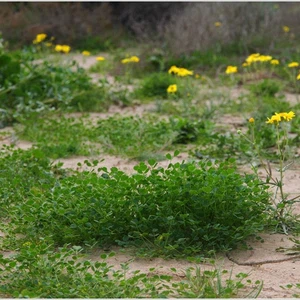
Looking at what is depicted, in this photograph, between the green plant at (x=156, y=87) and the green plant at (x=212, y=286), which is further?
the green plant at (x=156, y=87)

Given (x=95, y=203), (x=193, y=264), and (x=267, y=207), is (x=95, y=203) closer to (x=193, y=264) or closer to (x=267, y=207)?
(x=193, y=264)

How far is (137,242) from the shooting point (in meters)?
3.90

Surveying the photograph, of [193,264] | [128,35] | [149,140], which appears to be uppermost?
[193,264]

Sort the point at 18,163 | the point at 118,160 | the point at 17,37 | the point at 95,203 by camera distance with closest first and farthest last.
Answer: the point at 95,203 < the point at 18,163 < the point at 118,160 < the point at 17,37

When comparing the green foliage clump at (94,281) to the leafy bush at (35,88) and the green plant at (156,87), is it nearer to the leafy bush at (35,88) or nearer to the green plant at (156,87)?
the leafy bush at (35,88)

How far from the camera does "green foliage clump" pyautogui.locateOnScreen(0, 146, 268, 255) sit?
12.8ft

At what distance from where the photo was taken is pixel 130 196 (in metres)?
4.02

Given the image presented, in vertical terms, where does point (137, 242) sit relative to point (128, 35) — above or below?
above

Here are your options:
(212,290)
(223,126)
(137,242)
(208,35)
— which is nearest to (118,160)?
(223,126)

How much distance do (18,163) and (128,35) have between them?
7.06 m

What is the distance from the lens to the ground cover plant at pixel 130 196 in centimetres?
345

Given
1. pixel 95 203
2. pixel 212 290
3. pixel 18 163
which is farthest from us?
pixel 18 163

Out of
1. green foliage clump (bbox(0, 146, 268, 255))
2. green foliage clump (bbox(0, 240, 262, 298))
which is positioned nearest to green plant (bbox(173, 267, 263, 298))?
green foliage clump (bbox(0, 240, 262, 298))

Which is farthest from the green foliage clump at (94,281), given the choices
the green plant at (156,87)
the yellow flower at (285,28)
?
the yellow flower at (285,28)
